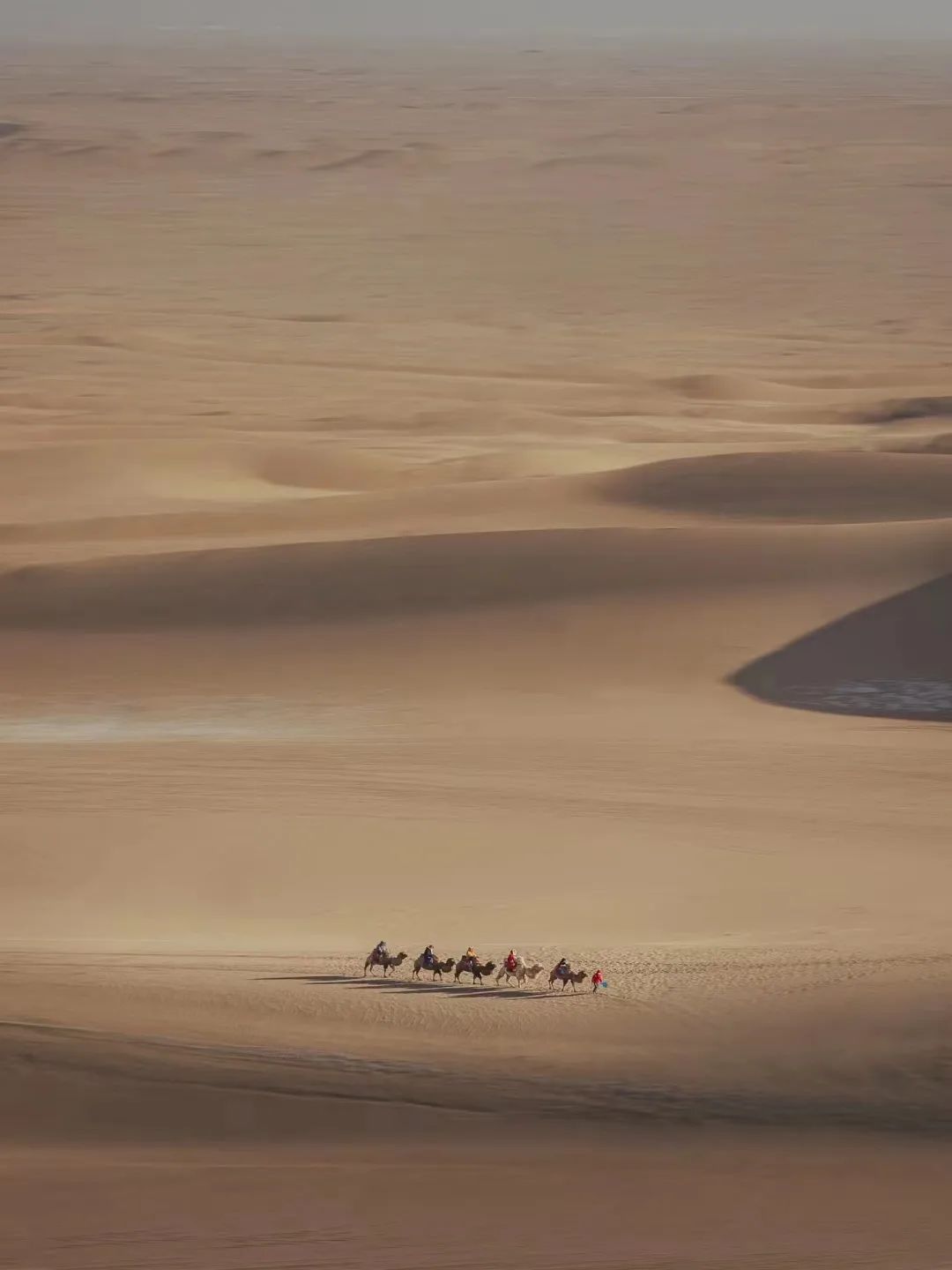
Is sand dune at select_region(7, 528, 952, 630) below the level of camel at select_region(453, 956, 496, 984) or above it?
below

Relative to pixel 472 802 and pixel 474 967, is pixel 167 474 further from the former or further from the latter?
pixel 474 967

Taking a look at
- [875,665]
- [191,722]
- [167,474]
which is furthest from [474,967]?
[167,474]

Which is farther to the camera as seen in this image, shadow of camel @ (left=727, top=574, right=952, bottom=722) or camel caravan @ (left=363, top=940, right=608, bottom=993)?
shadow of camel @ (left=727, top=574, right=952, bottom=722)

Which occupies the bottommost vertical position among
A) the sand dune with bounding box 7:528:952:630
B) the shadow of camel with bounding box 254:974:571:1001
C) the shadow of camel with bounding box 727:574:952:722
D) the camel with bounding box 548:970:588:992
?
the shadow of camel with bounding box 727:574:952:722

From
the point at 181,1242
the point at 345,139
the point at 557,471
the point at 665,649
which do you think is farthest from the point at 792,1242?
the point at 345,139

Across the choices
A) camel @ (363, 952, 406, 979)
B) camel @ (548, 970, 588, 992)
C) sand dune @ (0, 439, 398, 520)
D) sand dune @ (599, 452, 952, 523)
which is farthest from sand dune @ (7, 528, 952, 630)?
camel @ (548, 970, 588, 992)

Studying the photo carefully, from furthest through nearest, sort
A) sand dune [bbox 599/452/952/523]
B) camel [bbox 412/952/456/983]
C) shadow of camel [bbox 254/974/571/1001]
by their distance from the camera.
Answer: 1. sand dune [bbox 599/452/952/523]
2. camel [bbox 412/952/456/983]
3. shadow of camel [bbox 254/974/571/1001]

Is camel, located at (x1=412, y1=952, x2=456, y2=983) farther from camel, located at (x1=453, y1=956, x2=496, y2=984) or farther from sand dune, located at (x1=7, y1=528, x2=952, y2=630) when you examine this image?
sand dune, located at (x1=7, y1=528, x2=952, y2=630)

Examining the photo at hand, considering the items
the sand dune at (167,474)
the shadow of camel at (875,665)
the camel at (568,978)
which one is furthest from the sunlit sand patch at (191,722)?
the sand dune at (167,474)
